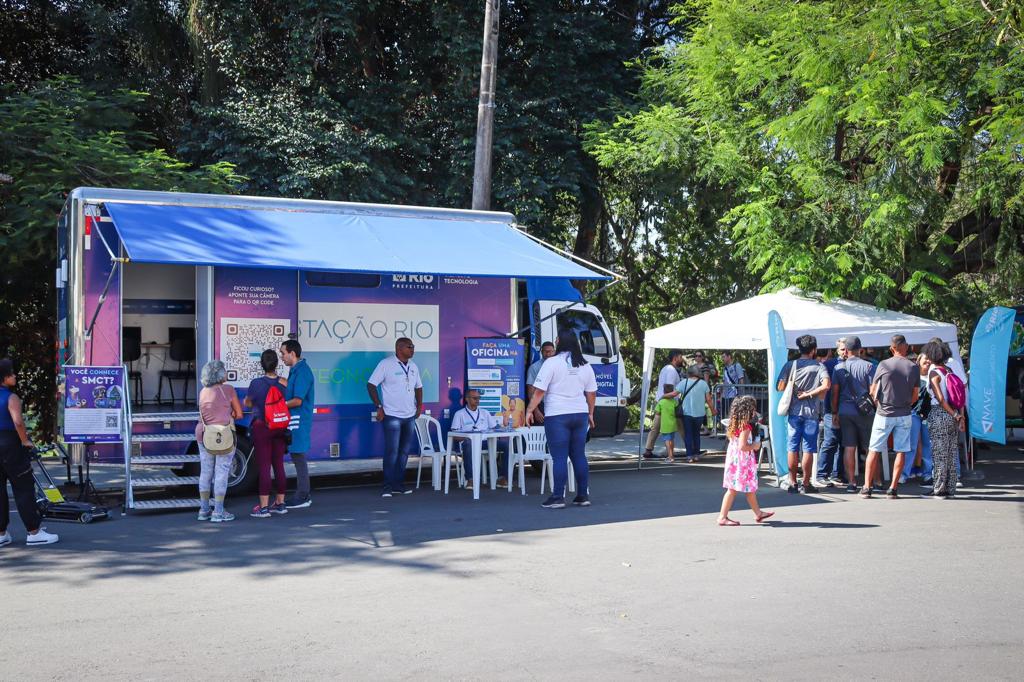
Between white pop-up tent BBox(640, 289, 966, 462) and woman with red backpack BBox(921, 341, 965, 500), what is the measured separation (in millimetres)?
1933

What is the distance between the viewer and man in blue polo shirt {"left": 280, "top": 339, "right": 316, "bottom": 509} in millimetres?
11188

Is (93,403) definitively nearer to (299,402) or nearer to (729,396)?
(299,402)

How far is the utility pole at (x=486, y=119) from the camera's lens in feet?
52.6

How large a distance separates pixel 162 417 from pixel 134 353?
2.80m

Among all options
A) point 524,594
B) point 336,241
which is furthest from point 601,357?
point 524,594

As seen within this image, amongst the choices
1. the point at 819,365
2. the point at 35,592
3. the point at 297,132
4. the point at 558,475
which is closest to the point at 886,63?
the point at 819,365

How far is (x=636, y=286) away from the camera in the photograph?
28.2m

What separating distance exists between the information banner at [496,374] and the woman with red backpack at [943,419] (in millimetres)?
4850

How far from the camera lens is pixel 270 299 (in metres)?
12.5

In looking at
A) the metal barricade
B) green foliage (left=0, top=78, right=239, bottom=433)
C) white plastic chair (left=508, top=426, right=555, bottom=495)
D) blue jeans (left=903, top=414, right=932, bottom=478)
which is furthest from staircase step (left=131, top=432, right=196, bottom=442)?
the metal barricade

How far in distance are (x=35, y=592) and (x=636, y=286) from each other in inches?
868

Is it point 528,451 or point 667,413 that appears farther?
point 667,413

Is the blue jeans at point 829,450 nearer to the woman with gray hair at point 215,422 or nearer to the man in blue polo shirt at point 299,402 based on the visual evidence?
the man in blue polo shirt at point 299,402

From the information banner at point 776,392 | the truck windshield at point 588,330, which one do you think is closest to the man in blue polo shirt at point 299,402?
the information banner at point 776,392
